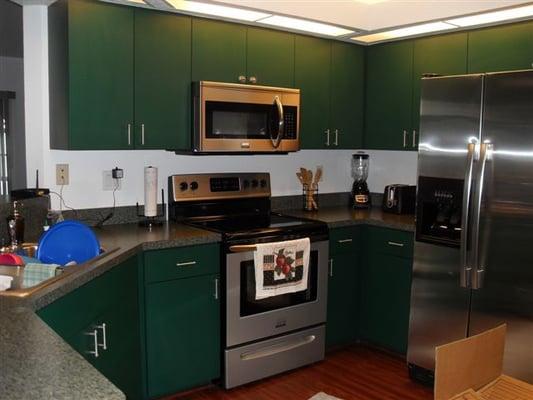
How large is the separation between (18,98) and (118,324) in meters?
4.50

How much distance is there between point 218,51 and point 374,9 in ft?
3.31

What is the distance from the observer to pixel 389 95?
12.7 feet

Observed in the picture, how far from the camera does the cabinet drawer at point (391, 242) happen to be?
3.33 metres

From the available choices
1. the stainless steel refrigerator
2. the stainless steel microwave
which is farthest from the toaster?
the stainless steel microwave

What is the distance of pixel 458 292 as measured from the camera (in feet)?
9.68

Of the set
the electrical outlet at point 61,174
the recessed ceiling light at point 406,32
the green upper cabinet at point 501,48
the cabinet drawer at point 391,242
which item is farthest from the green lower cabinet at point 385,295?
the electrical outlet at point 61,174

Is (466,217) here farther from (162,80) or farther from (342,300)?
(162,80)

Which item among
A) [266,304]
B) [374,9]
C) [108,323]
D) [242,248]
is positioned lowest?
[266,304]

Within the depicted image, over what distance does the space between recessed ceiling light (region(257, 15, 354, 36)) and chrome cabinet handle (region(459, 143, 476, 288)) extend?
1187 millimetres

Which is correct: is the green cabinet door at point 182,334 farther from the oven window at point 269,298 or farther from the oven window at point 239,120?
the oven window at point 239,120

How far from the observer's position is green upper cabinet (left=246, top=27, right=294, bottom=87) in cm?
338

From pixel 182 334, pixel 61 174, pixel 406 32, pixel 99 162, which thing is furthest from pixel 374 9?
pixel 182 334

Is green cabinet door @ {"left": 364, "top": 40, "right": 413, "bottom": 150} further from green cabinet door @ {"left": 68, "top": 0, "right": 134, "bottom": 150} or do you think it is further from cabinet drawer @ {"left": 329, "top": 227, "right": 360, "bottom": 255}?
green cabinet door @ {"left": 68, "top": 0, "right": 134, "bottom": 150}

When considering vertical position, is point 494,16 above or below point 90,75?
above
